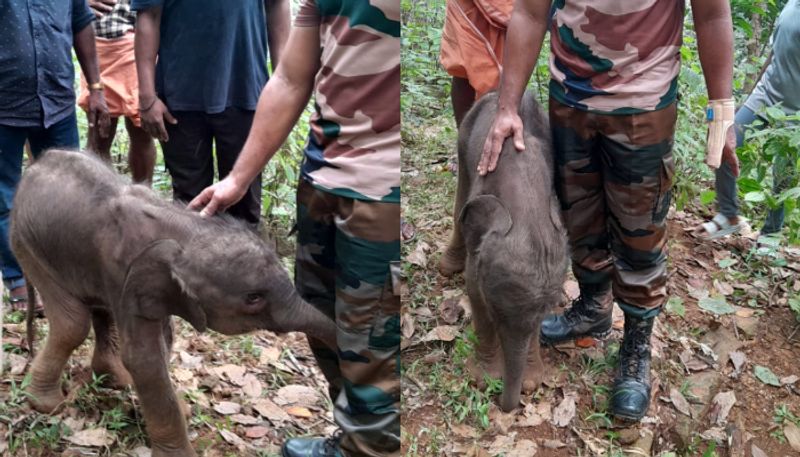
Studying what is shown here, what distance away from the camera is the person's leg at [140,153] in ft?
12.7

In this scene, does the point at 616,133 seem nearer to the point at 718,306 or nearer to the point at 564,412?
the point at 718,306

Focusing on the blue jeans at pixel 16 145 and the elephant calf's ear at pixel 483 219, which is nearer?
the elephant calf's ear at pixel 483 219

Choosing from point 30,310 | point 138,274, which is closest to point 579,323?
point 138,274

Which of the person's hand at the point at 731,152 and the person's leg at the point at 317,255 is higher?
the person's hand at the point at 731,152

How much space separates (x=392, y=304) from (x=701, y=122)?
987mm

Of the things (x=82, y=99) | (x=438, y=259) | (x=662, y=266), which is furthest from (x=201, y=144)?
(x=662, y=266)

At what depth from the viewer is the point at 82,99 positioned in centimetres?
365

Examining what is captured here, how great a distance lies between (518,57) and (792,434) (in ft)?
4.35

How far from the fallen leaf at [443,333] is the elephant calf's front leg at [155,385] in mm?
965

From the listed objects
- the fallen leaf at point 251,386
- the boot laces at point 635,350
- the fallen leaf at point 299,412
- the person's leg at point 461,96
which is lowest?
the fallen leaf at point 251,386

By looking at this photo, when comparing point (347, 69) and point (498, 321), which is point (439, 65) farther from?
point (498, 321)

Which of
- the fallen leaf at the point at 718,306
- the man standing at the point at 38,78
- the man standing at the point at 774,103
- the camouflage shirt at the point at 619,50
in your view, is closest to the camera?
the camouflage shirt at the point at 619,50

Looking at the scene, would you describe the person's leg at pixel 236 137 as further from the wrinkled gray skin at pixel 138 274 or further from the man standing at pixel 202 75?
the wrinkled gray skin at pixel 138 274

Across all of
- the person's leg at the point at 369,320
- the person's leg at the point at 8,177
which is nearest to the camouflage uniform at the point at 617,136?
the person's leg at the point at 369,320
